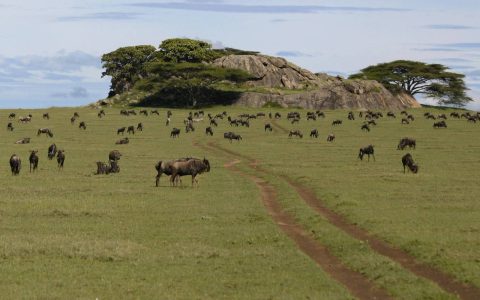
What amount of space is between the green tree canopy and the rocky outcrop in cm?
1435

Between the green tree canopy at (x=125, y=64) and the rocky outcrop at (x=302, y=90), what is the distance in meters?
14.3

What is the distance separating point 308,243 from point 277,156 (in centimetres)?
2883

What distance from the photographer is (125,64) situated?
13475cm

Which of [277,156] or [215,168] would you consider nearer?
[215,168]

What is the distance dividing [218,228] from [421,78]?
361ft

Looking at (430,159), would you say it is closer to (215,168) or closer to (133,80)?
Answer: (215,168)

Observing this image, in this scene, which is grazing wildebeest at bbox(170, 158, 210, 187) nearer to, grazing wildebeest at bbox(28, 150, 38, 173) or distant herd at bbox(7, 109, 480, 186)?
distant herd at bbox(7, 109, 480, 186)

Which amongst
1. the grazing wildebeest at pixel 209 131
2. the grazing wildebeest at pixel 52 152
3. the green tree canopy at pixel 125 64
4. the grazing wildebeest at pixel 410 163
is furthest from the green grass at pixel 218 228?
the green tree canopy at pixel 125 64

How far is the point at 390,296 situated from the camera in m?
17.0

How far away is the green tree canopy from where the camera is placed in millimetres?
131875

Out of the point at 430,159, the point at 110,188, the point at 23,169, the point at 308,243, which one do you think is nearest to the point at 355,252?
the point at 308,243

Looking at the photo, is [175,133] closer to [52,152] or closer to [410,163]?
[52,152]

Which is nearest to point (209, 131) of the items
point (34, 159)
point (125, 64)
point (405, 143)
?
point (405, 143)

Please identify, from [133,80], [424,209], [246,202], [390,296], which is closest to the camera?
[390,296]
